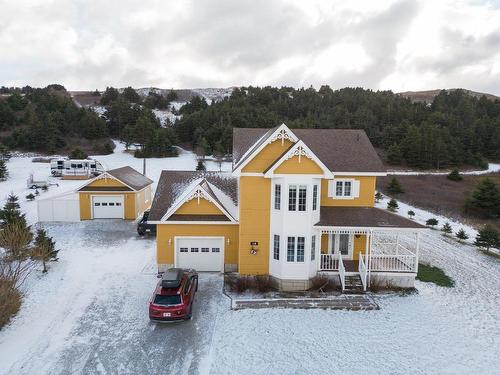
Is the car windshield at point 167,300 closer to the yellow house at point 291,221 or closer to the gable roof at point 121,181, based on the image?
the yellow house at point 291,221

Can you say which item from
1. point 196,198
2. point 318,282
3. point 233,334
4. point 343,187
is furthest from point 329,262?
point 196,198

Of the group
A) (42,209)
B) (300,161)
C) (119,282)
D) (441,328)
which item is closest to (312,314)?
(441,328)

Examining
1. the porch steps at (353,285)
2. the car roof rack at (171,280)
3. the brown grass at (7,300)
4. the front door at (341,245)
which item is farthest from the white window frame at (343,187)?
the brown grass at (7,300)

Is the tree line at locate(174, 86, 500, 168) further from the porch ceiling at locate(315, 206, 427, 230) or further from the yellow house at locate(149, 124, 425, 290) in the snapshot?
the porch ceiling at locate(315, 206, 427, 230)

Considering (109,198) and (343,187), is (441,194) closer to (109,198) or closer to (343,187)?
(343,187)

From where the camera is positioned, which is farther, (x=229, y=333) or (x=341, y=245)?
(x=341, y=245)

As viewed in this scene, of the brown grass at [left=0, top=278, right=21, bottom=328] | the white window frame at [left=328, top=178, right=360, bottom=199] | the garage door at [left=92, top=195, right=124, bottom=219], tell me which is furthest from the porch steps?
the garage door at [left=92, top=195, right=124, bottom=219]
